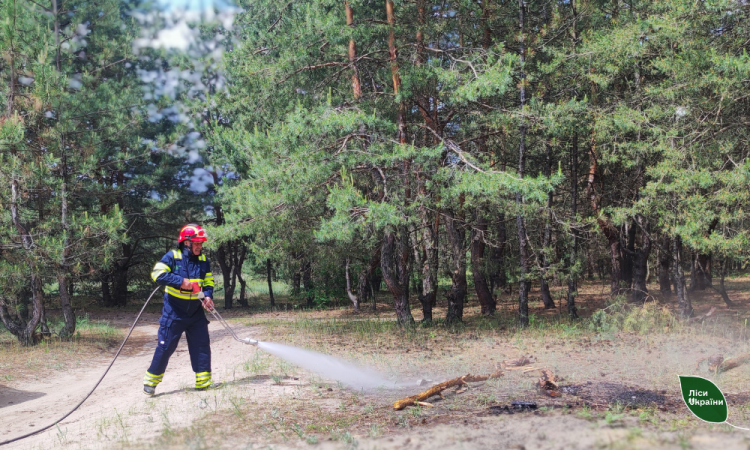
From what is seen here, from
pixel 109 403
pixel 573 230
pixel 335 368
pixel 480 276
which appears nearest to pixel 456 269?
pixel 480 276

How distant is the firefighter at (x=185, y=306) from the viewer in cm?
700

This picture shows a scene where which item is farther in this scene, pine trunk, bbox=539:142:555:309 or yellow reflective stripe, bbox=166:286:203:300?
pine trunk, bbox=539:142:555:309

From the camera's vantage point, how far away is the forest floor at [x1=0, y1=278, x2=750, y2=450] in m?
4.72

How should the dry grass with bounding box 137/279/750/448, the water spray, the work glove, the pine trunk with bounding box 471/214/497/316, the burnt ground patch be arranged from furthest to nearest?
the pine trunk with bounding box 471/214/497/316, the water spray, the work glove, the burnt ground patch, the dry grass with bounding box 137/279/750/448

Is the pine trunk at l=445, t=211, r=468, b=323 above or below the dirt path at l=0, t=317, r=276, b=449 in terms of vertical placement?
above

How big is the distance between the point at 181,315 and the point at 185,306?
141 millimetres

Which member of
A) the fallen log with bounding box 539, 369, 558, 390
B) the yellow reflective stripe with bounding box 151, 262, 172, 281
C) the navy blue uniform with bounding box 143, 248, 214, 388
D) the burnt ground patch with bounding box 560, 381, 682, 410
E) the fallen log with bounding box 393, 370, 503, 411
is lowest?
the burnt ground patch with bounding box 560, 381, 682, 410

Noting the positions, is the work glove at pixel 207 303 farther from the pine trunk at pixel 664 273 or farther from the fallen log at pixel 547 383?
the pine trunk at pixel 664 273

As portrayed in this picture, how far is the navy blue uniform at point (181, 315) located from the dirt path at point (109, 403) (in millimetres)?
368

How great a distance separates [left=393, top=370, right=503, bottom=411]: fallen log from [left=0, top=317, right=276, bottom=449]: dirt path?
81.9 inches

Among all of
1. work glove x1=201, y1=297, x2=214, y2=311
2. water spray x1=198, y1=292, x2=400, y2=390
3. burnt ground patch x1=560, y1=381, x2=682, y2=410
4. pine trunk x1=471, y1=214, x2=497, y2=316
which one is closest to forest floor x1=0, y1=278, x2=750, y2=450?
burnt ground patch x1=560, y1=381, x2=682, y2=410

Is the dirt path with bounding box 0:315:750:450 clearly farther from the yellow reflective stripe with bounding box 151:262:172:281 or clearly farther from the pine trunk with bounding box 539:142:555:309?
the pine trunk with bounding box 539:142:555:309

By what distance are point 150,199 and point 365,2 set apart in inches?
500

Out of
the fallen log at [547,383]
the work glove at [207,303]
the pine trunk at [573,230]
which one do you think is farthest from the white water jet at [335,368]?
the pine trunk at [573,230]
